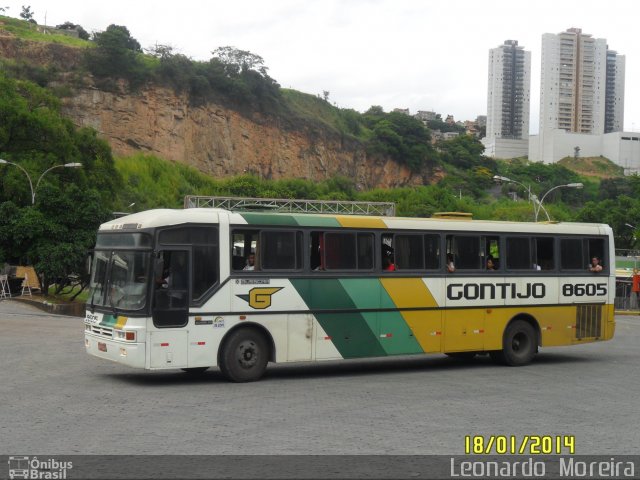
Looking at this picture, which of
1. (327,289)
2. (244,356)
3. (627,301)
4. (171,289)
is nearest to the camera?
(171,289)

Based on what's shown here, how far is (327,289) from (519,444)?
6414mm

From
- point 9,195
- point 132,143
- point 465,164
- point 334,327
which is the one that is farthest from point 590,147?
point 334,327

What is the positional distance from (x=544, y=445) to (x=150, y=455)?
424cm

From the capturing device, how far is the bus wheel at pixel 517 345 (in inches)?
707

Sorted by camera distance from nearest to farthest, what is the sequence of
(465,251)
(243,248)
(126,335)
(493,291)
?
(126,335) → (243,248) → (465,251) → (493,291)

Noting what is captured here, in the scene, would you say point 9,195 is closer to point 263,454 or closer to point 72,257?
point 72,257

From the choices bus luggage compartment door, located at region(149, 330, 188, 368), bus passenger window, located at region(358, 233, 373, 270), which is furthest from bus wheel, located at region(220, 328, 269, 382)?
bus passenger window, located at region(358, 233, 373, 270)

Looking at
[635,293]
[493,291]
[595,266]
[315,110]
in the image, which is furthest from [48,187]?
[315,110]

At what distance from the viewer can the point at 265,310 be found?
14.9 meters

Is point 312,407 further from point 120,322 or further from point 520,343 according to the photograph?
point 520,343

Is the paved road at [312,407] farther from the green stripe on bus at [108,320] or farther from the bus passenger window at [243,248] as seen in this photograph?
the bus passenger window at [243,248]

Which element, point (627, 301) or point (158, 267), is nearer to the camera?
point (158, 267)

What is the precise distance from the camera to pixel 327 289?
15.5 m

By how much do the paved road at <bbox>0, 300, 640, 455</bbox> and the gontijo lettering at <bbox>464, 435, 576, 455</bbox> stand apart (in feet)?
0.51
